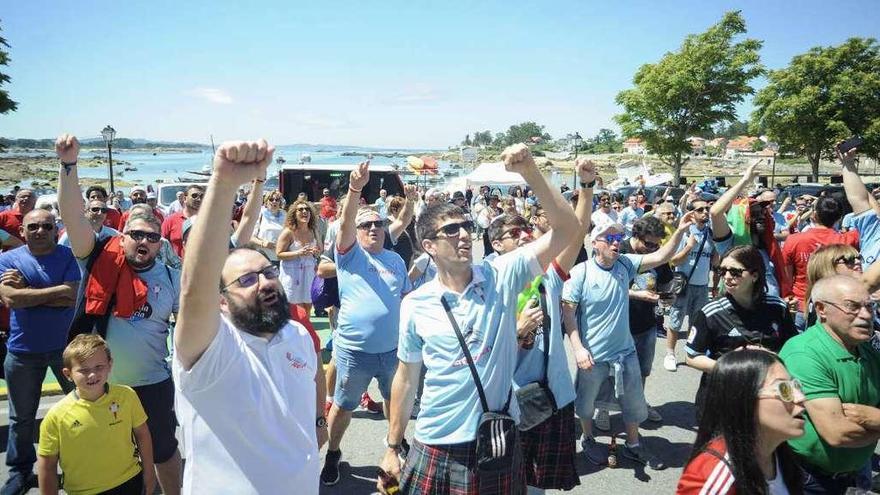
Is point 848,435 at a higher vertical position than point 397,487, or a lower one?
higher

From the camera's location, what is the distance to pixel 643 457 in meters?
4.09

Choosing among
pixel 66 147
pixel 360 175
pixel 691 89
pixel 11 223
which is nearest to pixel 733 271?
pixel 360 175

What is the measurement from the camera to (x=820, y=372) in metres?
2.37

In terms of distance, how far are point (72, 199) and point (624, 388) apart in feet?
13.0

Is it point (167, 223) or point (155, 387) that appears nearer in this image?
point (155, 387)

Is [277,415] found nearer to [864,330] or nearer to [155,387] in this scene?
[155,387]

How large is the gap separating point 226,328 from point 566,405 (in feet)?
7.12

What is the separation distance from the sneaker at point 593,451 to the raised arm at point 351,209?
2.52 m

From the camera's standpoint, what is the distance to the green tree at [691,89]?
81.6ft

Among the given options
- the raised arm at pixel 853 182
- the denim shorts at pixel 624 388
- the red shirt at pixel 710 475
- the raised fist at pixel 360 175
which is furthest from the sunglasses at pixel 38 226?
the raised arm at pixel 853 182

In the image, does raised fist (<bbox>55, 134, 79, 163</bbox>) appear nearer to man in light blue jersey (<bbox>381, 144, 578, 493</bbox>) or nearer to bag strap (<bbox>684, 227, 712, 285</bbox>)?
man in light blue jersey (<bbox>381, 144, 578, 493</bbox>)

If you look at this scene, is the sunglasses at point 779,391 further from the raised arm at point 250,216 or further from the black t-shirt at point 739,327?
the raised arm at point 250,216

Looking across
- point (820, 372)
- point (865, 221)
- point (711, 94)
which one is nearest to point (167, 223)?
Answer: point (820, 372)

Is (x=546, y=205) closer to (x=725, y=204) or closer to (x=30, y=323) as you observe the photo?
(x=725, y=204)
